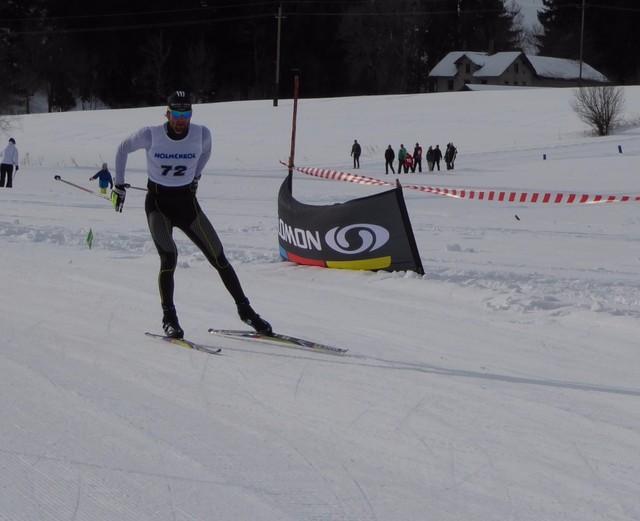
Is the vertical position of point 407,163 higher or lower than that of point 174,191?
higher

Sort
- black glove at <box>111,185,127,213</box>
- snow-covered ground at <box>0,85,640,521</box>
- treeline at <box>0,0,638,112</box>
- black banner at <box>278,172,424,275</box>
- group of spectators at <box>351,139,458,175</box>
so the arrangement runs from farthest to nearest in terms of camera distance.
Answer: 1. treeline at <box>0,0,638,112</box>
2. group of spectators at <box>351,139,458,175</box>
3. black banner at <box>278,172,424,275</box>
4. black glove at <box>111,185,127,213</box>
5. snow-covered ground at <box>0,85,640,521</box>

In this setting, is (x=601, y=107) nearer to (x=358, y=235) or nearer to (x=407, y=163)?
(x=407, y=163)

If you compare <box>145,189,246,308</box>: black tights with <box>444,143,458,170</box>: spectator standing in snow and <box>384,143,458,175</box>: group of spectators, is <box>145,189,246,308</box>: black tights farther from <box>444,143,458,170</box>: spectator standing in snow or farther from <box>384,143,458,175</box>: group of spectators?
<box>444,143,458,170</box>: spectator standing in snow

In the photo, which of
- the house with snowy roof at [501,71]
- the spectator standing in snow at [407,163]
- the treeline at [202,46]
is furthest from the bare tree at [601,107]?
the house with snowy roof at [501,71]

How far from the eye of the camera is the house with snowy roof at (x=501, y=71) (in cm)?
7981

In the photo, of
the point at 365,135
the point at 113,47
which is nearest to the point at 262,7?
the point at 113,47

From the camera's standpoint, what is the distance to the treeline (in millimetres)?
70312

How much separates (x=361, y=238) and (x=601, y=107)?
122 feet

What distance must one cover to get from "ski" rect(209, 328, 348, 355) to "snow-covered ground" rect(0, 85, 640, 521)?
15 centimetres

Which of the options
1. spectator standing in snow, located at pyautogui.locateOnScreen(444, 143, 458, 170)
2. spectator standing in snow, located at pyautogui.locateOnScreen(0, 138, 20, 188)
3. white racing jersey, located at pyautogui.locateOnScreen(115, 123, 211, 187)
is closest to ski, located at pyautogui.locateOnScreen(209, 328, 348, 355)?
white racing jersey, located at pyautogui.locateOnScreen(115, 123, 211, 187)

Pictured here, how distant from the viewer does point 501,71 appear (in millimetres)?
81375

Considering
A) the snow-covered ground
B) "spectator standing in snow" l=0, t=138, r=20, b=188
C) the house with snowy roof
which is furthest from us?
the house with snowy roof

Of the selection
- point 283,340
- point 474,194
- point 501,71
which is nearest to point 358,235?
point 283,340

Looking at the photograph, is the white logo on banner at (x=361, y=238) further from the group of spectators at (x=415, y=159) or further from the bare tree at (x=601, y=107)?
the bare tree at (x=601, y=107)
